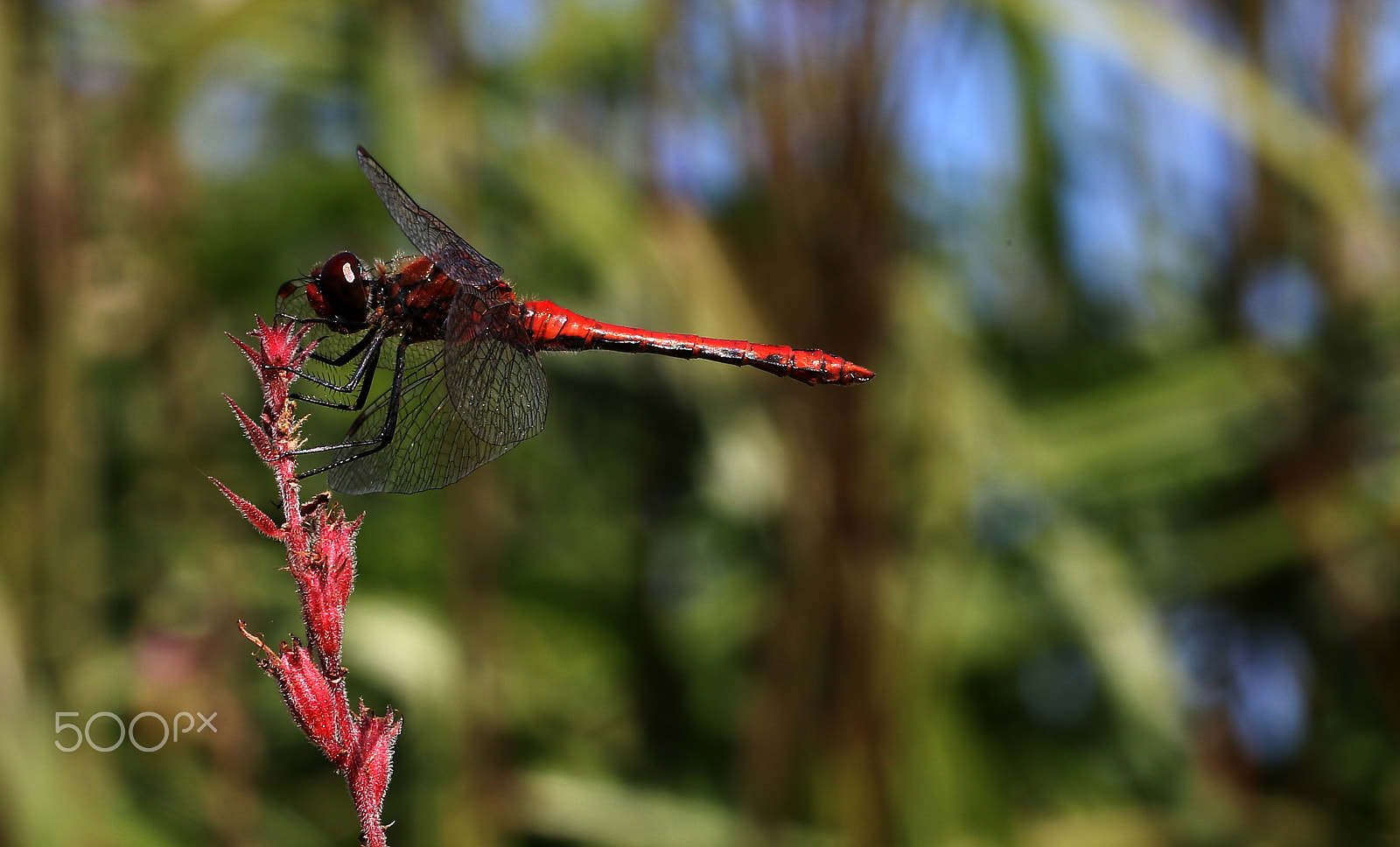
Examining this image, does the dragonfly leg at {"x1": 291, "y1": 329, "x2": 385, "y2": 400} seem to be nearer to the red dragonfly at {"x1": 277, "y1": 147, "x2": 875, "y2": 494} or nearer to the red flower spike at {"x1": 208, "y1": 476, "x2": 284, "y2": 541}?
the red dragonfly at {"x1": 277, "y1": 147, "x2": 875, "y2": 494}

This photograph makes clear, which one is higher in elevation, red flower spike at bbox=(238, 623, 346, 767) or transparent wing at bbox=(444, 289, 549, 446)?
transparent wing at bbox=(444, 289, 549, 446)

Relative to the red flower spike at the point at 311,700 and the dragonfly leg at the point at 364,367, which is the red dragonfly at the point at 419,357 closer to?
the dragonfly leg at the point at 364,367

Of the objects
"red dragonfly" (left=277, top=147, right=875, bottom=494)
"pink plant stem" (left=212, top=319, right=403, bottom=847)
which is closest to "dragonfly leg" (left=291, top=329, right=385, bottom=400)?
"red dragonfly" (left=277, top=147, right=875, bottom=494)

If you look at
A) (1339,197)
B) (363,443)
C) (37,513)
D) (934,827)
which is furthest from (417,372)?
(1339,197)

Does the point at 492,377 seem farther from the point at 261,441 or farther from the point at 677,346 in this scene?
the point at 261,441

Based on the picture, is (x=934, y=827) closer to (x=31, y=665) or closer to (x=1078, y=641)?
(x=1078, y=641)

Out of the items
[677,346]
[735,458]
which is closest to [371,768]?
[677,346]

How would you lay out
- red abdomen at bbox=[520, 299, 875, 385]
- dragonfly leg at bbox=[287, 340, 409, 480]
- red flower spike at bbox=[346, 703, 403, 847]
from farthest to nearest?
red abdomen at bbox=[520, 299, 875, 385] → dragonfly leg at bbox=[287, 340, 409, 480] → red flower spike at bbox=[346, 703, 403, 847]
